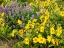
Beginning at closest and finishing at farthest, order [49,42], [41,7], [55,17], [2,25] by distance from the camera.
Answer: [49,42]
[55,17]
[2,25]
[41,7]

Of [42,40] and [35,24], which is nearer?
[42,40]

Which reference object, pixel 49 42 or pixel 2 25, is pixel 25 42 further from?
pixel 2 25

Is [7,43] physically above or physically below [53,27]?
below

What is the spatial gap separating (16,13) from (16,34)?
646mm

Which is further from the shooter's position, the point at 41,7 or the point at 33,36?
the point at 41,7

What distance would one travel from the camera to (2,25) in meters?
5.74

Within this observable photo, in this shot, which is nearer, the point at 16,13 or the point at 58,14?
the point at 58,14

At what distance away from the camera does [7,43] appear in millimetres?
5465

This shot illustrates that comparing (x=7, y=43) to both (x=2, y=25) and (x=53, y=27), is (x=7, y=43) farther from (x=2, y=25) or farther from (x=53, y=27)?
(x=53, y=27)

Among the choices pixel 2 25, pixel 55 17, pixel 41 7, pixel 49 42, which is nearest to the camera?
pixel 49 42

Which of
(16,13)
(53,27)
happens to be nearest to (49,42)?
(53,27)

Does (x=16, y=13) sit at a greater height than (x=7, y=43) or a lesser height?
greater

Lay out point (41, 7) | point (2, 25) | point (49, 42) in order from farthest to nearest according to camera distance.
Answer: point (41, 7), point (2, 25), point (49, 42)

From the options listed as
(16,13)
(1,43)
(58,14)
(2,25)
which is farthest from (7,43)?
(58,14)
